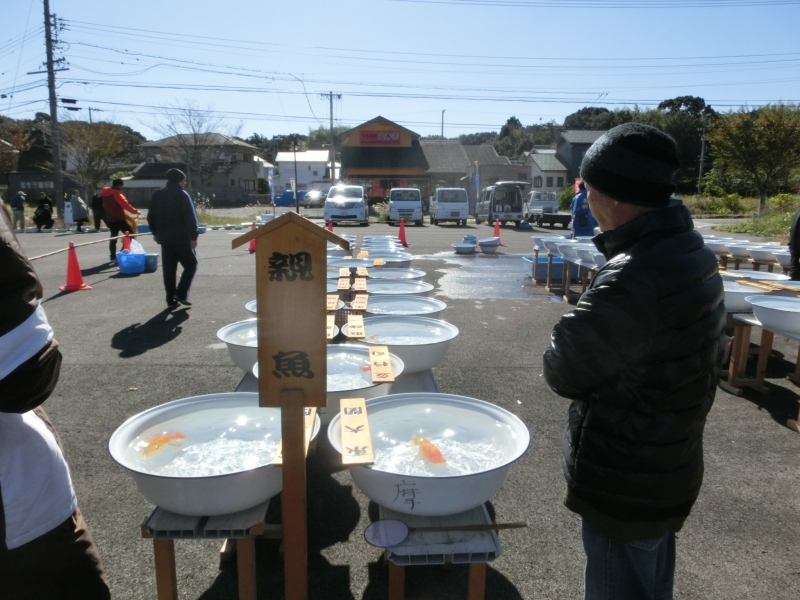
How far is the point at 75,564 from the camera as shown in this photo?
58.7 inches

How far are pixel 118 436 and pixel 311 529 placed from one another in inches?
45.6

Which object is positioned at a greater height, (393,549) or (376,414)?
(376,414)

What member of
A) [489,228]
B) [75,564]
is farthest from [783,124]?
[75,564]

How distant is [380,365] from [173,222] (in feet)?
17.0

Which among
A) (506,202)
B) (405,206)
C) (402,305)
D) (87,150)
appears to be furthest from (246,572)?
(87,150)

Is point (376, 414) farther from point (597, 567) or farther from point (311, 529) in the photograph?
point (597, 567)

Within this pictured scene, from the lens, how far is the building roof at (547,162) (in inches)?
1912

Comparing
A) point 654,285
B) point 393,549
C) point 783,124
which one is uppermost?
point 783,124

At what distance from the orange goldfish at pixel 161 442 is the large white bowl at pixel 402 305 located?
2.21 metres

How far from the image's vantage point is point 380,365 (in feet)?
9.45

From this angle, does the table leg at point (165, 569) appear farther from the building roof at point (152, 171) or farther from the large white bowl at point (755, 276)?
the building roof at point (152, 171)

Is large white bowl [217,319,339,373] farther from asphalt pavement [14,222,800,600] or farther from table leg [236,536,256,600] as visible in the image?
table leg [236,536,256,600]

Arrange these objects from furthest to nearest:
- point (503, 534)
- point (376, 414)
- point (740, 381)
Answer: point (740, 381)
point (503, 534)
point (376, 414)

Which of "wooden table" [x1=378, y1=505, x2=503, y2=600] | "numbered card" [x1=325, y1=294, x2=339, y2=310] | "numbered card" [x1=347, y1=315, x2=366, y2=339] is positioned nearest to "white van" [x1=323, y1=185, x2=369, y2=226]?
"numbered card" [x1=325, y1=294, x2=339, y2=310]
